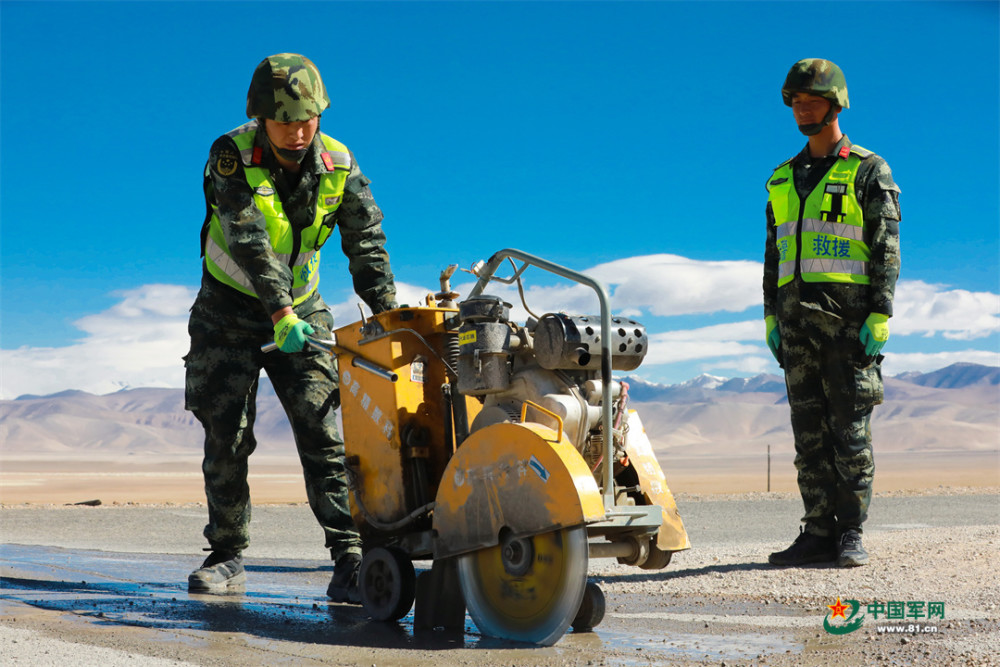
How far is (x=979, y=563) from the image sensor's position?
20.5ft

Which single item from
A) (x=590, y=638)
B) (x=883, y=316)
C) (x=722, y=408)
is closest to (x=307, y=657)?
(x=590, y=638)

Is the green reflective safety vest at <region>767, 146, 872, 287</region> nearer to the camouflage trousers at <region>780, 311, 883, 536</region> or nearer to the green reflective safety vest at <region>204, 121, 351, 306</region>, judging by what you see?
the camouflage trousers at <region>780, 311, 883, 536</region>

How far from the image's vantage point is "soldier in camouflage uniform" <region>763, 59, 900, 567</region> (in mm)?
6449

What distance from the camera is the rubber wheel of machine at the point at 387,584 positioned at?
5105 millimetres

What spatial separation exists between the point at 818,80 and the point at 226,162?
341cm

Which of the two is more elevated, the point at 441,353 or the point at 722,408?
the point at 722,408

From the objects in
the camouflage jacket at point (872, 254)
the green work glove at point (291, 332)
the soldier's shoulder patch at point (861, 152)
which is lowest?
the green work glove at point (291, 332)

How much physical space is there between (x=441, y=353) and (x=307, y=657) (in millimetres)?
1675

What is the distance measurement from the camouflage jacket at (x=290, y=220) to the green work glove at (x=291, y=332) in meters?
0.14

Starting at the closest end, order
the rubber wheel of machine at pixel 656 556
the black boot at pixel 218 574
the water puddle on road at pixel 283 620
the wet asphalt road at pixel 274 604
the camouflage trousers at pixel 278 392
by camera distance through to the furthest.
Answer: the wet asphalt road at pixel 274 604, the water puddle on road at pixel 283 620, the rubber wheel of machine at pixel 656 556, the camouflage trousers at pixel 278 392, the black boot at pixel 218 574

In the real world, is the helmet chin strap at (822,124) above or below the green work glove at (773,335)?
above

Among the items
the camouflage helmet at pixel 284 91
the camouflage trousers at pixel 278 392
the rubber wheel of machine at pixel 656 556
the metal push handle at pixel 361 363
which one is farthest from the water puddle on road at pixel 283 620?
the camouflage helmet at pixel 284 91

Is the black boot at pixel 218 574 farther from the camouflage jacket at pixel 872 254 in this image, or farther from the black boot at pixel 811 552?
the camouflage jacket at pixel 872 254

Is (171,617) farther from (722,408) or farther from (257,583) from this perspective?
(722,408)
